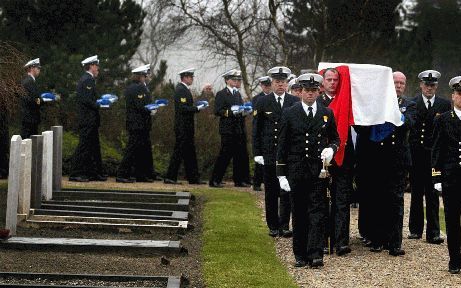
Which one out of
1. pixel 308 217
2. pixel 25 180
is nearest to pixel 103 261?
pixel 308 217

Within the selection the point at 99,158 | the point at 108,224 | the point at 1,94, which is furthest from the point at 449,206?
the point at 99,158

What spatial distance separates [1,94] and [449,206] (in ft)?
21.5

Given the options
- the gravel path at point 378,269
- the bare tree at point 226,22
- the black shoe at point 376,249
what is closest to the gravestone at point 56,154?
the gravel path at point 378,269

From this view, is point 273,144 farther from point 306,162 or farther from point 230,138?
point 230,138

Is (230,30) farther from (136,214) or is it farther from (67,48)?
(136,214)

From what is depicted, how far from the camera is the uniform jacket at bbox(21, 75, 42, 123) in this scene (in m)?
19.2

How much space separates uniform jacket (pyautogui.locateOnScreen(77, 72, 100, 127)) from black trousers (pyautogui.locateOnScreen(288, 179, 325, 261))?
26.2ft

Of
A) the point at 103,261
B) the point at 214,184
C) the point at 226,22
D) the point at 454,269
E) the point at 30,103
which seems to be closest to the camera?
the point at 103,261

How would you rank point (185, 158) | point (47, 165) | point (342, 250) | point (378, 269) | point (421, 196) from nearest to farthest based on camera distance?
point (378, 269), point (342, 250), point (421, 196), point (47, 165), point (185, 158)

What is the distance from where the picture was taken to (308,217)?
40.9ft

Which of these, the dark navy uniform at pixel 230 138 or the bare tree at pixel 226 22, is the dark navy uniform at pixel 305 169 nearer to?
the dark navy uniform at pixel 230 138

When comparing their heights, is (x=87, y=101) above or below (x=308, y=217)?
above

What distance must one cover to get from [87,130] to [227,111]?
266 cm

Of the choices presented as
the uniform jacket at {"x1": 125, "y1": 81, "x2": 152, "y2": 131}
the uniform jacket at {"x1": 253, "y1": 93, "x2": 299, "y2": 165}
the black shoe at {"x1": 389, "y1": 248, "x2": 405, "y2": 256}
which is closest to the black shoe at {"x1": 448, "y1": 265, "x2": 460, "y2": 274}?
the black shoe at {"x1": 389, "y1": 248, "x2": 405, "y2": 256}
